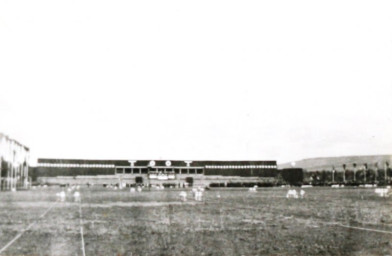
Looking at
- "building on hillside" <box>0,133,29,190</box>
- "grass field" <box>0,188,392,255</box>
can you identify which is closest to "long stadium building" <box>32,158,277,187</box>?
"building on hillside" <box>0,133,29,190</box>

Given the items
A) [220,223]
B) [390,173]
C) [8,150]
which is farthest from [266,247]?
[390,173]

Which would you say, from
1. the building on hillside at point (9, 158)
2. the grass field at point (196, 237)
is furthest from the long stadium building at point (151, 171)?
the grass field at point (196, 237)

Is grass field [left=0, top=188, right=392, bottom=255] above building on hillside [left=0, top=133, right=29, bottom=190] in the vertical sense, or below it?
below

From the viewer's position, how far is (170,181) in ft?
500

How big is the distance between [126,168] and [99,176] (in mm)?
9737

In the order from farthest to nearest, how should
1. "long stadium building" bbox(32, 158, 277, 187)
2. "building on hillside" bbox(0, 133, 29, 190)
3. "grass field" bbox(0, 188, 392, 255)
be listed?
1. "long stadium building" bbox(32, 158, 277, 187)
2. "building on hillside" bbox(0, 133, 29, 190)
3. "grass field" bbox(0, 188, 392, 255)

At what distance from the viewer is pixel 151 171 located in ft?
511

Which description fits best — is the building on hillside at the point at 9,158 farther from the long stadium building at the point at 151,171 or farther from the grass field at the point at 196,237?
the grass field at the point at 196,237

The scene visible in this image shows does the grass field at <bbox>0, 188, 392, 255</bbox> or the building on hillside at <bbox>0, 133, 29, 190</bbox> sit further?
the building on hillside at <bbox>0, 133, 29, 190</bbox>

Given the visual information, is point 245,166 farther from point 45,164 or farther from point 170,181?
point 45,164

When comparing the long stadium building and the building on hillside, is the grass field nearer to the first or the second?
the building on hillside

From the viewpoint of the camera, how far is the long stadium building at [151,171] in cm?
15488

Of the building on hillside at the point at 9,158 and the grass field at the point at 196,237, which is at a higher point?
the building on hillside at the point at 9,158

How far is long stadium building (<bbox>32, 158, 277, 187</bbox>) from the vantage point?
508ft
